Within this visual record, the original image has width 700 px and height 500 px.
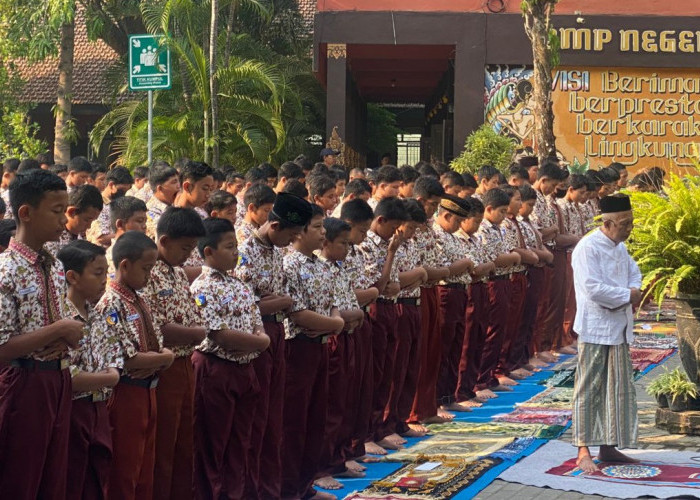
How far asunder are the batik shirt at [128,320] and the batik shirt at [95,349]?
0.10 feet

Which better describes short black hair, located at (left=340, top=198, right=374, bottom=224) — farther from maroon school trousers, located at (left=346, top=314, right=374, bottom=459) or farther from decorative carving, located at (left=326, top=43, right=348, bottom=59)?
decorative carving, located at (left=326, top=43, right=348, bottom=59)

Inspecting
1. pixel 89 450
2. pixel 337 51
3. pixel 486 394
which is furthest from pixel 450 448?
pixel 337 51

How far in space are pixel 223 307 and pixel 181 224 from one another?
1.94ft

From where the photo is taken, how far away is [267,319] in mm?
7086

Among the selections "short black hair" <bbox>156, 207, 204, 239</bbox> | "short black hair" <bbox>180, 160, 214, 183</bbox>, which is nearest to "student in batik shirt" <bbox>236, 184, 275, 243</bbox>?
"short black hair" <bbox>180, 160, 214, 183</bbox>

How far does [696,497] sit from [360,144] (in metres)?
23.9

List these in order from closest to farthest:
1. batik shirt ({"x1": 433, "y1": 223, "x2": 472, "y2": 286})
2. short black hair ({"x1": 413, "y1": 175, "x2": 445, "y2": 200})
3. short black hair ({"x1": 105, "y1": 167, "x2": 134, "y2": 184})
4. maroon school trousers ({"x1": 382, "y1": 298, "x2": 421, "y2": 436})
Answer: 1. maroon school trousers ({"x1": 382, "y1": 298, "x2": 421, "y2": 436})
2. short black hair ({"x1": 413, "y1": 175, "x2": 445, "y2": 200})
3. batik shirt ({"x1": 433, "y1": 223, "x2": 472, "y2": 286})
4. short black hair ({"x1": 105, "y1": 167, "x2": 134, "y2": 184})

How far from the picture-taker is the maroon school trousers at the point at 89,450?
561 cm

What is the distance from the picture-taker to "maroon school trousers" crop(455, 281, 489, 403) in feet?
36.3

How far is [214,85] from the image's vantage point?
19766 mm

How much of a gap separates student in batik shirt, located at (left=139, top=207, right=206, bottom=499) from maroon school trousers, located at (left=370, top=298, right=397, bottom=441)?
2.59 meters

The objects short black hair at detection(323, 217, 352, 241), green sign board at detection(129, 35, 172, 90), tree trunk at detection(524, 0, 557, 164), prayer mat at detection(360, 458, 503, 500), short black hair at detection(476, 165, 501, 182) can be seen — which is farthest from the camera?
tree trunk at detection(524, 0, 557, 164)

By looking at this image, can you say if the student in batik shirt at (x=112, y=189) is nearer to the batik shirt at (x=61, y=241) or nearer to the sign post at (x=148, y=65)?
the sign post at (x=148, y=65)

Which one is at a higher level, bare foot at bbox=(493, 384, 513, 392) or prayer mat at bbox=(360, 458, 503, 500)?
bare foot at bbox=(493, 384, 513, 392)
